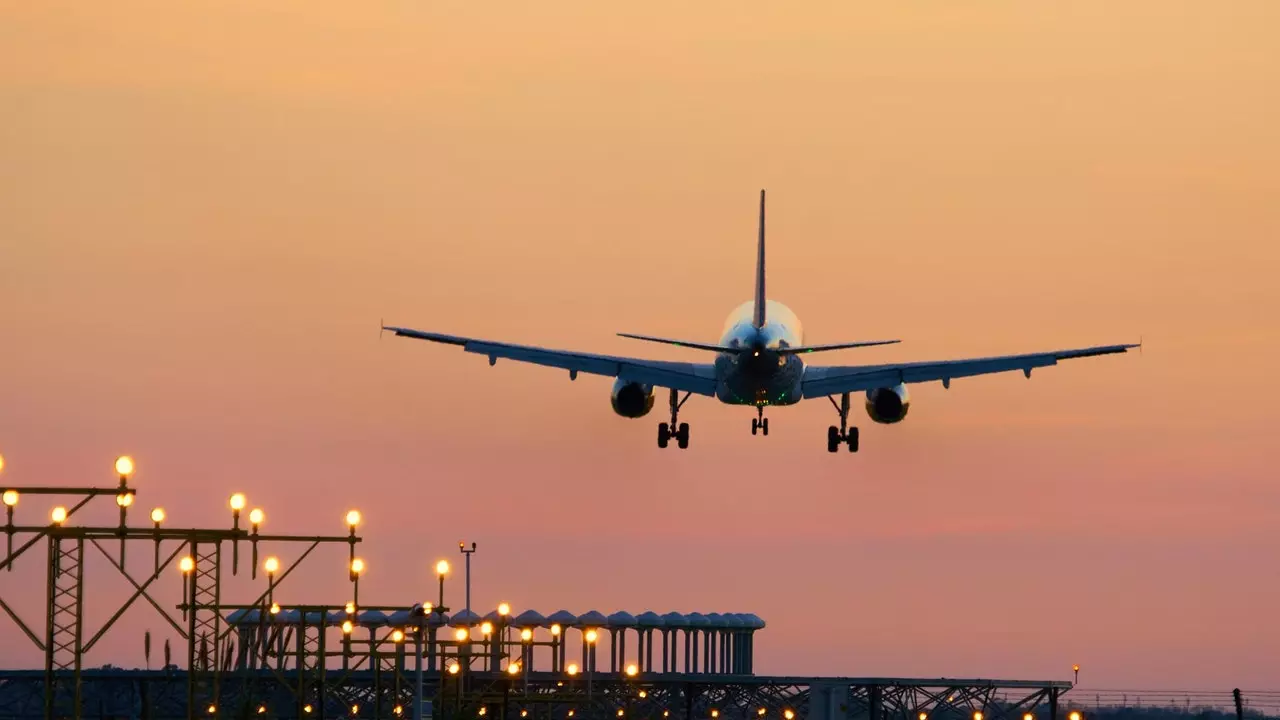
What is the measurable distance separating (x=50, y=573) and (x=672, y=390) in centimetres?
5122

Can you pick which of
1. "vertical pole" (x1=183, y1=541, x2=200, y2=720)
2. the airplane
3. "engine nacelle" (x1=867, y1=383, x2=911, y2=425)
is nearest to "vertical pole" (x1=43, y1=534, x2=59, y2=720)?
"vertical pole" (x1=183, y1=541, x2=200, y2=720)

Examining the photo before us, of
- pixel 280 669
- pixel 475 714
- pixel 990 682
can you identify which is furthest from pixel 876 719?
pixel 280 669

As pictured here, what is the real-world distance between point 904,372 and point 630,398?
13.8 meters

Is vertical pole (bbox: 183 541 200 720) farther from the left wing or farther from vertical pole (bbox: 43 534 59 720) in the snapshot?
the left wing

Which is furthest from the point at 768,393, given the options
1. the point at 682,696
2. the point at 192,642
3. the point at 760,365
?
the point at 682,696

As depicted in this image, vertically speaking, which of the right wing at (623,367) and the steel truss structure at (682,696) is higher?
the right wing at (623,367)

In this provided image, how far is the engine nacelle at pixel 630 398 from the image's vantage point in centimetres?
10719

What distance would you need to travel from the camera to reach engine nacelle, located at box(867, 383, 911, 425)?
355 ft

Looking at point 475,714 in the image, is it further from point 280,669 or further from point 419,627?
point 419,627

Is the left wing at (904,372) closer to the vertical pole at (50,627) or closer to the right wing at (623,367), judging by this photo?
the right wing at (623,367)

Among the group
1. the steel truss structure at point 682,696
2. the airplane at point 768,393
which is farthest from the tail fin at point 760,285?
the steel truss structure at point 682,696

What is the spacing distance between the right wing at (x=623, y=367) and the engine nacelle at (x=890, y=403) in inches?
337

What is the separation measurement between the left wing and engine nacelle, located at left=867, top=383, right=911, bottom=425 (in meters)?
0.34

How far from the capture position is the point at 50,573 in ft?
205
